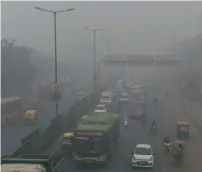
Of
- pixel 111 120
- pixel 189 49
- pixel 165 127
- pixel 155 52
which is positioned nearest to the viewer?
pixel 111 120

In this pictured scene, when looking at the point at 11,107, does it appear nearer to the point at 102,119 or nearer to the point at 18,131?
the point at 18,131

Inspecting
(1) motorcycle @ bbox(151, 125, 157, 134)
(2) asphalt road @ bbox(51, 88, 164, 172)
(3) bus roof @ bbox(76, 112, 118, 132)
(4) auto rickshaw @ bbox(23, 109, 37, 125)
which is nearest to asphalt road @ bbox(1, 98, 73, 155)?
(4) auto rickshaw @ bbox(23, 109, 37, 125)

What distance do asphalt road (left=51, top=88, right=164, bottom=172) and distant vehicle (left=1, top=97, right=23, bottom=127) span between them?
698 centimetres

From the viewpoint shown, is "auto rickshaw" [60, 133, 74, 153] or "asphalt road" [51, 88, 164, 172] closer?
"asphalt road" [51, 88, 164, 172]

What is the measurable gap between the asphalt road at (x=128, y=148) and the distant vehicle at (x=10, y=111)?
22.9 feet

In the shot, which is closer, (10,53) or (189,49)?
(10,53)

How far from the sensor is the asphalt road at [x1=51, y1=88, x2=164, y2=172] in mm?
16312

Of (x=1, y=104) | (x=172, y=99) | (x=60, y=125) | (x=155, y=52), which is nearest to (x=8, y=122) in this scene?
(x=1, y=104)

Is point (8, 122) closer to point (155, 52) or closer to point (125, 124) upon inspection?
point (125, 124)

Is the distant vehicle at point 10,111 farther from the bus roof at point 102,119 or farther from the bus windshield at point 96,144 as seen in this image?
the bus windshield at point 96,144

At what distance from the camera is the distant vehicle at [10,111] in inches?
1078

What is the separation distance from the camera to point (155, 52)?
76250mm

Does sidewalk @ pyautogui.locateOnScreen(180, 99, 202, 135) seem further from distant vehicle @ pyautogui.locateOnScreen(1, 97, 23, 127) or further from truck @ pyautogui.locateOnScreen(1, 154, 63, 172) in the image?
truck @ pyautogui.locateOnScreen(1, 154, 63, 172)

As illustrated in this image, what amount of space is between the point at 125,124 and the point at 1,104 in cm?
747
